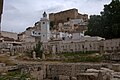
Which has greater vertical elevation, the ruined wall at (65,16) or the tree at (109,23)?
the ruined wall at (65,16)

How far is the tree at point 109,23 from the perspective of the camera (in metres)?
38.2

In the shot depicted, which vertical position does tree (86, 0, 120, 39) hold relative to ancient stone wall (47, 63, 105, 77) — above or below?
above

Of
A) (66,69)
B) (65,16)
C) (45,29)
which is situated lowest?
(66,69)

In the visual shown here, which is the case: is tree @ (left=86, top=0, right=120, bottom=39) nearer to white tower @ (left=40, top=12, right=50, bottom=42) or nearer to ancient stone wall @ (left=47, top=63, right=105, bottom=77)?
white tower @ (left=40, top=12, right=50, bottom=42)

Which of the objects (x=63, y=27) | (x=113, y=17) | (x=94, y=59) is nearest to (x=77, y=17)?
(x=63, y=27)

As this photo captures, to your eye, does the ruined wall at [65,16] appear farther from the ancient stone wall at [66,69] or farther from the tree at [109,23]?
the ancient stone wall at [66,69]

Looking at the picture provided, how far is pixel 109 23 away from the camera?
40219 mm

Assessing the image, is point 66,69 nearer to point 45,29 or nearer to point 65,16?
point 45,29

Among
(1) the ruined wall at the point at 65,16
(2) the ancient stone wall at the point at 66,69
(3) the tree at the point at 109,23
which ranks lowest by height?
(2) the ancient stone wall at the point at 66,69

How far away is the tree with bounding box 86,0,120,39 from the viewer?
3822 cm

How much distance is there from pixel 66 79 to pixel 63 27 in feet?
176

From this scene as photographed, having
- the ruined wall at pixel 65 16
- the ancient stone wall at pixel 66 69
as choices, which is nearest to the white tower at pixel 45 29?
the ancient stone wall at pixel 66 69

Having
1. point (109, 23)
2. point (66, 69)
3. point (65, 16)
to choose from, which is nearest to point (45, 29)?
point (109, 23)

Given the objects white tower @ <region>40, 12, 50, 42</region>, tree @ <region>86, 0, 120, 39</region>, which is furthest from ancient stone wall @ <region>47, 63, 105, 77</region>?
white tower @ <region>40, 12, 50, 42</region>
